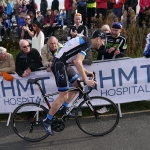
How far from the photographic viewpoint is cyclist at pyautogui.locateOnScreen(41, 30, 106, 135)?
4.19m

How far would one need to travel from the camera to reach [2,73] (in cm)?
547

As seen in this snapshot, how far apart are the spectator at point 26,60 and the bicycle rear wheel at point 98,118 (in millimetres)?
1370

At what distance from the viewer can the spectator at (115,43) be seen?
597 cm

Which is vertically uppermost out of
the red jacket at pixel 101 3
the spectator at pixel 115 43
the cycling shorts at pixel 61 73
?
the red jacket at pixel 101 3

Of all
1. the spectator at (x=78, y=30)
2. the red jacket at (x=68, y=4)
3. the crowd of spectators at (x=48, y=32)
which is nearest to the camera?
the crowd of spectators at (x=48, y=32)

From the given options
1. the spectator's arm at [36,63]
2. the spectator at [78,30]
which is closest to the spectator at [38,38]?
the spectator at [78,30]

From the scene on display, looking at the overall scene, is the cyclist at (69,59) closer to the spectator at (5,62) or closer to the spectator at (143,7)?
the spectator at (5,62)

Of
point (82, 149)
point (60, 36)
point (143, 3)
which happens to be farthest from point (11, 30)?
point (82, 149)

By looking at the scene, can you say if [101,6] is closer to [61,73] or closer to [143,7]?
[143,7]

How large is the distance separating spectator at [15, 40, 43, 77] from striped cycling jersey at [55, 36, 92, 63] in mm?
1227

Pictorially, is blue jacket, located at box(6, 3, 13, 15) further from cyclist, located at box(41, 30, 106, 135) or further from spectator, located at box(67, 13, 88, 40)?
cyclist, located at box(41, 30, 106, 135)

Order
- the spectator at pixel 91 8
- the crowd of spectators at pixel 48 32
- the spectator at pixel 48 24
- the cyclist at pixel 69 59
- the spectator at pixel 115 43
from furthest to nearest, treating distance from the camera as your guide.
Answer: the spectator at pixel 48 24, the spectator at pixel 91 8, the spectator at pixel 115 43, the crowd of spectators at pixel 48 32, the cyclist at pixel 69 59

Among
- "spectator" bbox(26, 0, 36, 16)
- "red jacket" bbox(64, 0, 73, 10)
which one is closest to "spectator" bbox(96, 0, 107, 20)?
"red jacket" bbox(64, 0, 73, 10)

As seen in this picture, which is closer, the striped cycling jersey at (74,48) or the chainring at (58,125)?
the striped cycling jersey at (74,48)
